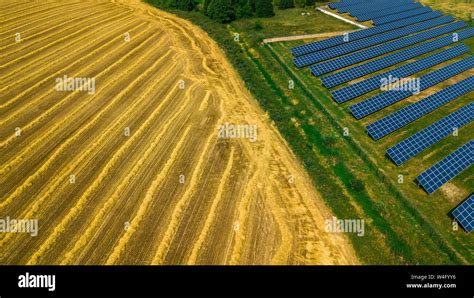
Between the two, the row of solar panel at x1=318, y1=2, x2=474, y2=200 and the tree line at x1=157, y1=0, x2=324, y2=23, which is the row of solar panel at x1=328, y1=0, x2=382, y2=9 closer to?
the tree line at x1=157, y1=0, x2=324, y2=23

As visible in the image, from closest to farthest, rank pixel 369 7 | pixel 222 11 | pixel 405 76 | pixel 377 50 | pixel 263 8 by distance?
pixel 405 76 → pixel 377 50 → pixel 222 11 → pixel 263 8 → pixel 369 7

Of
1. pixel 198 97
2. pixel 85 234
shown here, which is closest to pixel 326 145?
pixel 198 97

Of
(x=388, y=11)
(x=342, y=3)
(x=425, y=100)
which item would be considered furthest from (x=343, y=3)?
(x=425, y=100)

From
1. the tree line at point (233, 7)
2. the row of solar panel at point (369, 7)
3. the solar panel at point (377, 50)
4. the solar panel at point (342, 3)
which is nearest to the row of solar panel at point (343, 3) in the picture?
the solar panel at point (342, 3)

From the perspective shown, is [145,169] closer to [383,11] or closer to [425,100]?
[425,100]

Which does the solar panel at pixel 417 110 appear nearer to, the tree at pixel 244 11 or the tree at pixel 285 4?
the tree at pixel 244 11

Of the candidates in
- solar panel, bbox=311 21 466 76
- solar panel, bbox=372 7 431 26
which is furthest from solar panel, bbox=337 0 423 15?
solar panel, bbox=311 21 466 76
